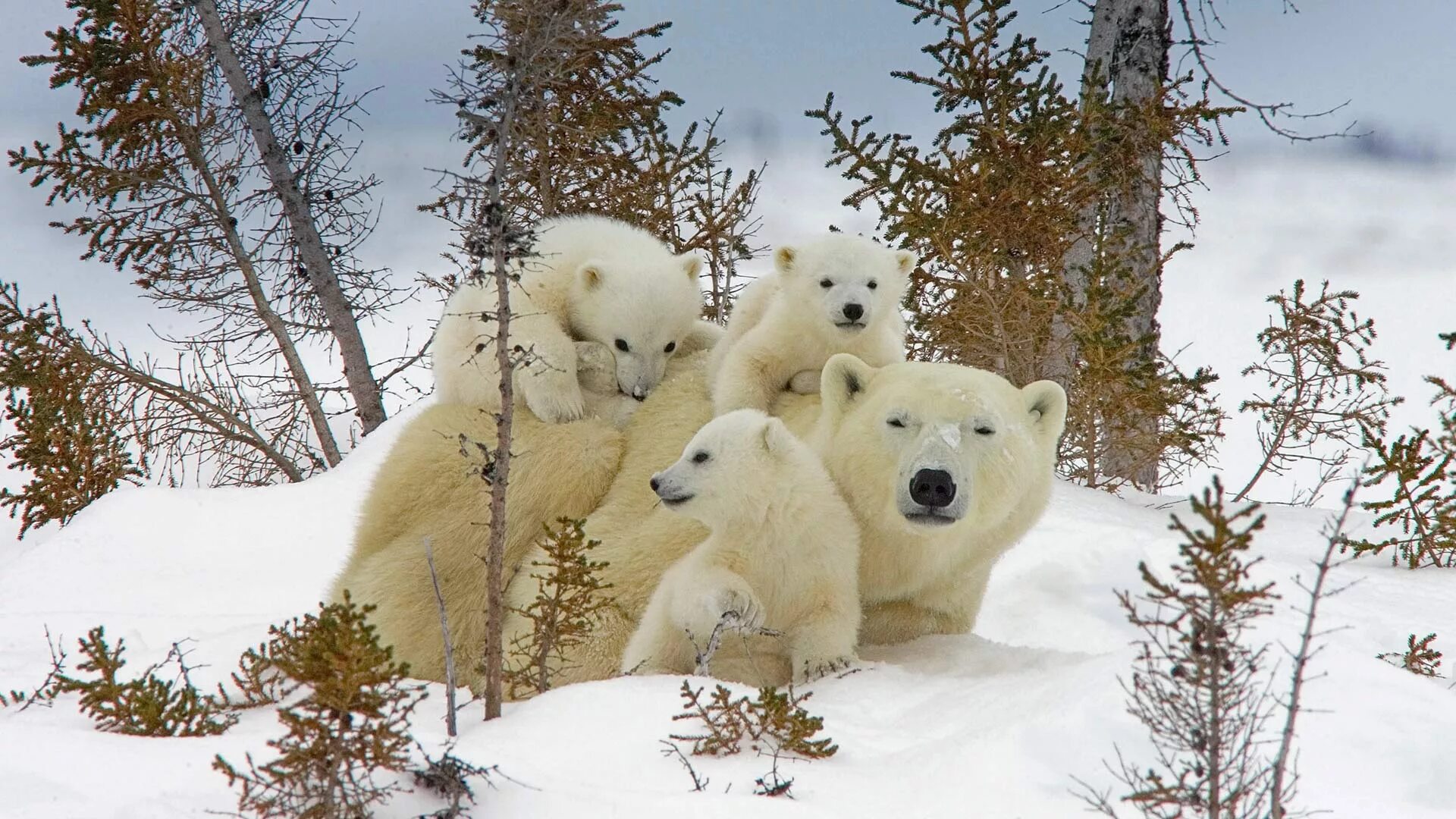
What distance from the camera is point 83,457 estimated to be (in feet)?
31.5

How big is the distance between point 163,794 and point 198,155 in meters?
9.63

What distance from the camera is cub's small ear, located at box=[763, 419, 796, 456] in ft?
13.4

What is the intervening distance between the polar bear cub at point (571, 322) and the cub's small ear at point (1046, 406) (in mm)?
1742

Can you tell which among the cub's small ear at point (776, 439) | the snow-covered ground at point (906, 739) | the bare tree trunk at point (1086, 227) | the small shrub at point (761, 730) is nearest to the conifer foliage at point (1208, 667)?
the snow-covered ground at point (906, 739)

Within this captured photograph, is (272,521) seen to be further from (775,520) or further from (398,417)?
(775,520)

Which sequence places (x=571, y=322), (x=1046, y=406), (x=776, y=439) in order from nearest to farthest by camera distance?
1. (x=776, y=439)
2. (x=1046, y=406)
3. (x=571, y=322)

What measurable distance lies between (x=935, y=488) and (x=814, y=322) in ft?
4.80

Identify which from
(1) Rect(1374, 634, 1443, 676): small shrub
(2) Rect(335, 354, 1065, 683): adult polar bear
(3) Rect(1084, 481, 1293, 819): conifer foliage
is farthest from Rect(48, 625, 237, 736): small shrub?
(1) Rect(1374, 634, 1443, 676): small shrub

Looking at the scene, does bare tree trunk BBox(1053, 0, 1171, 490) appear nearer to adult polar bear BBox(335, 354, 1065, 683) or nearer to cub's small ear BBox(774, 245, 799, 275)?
cub's small ear BBox(774, 245, 799, 275)

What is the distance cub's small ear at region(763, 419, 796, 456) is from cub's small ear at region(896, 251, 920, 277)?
1.69 meters

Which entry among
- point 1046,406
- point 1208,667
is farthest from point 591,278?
point 1208,667

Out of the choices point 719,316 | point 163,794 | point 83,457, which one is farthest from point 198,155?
point 163,794

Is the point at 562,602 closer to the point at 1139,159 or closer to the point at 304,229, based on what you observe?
the point at 1139,159

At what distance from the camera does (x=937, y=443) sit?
397 centimetres
